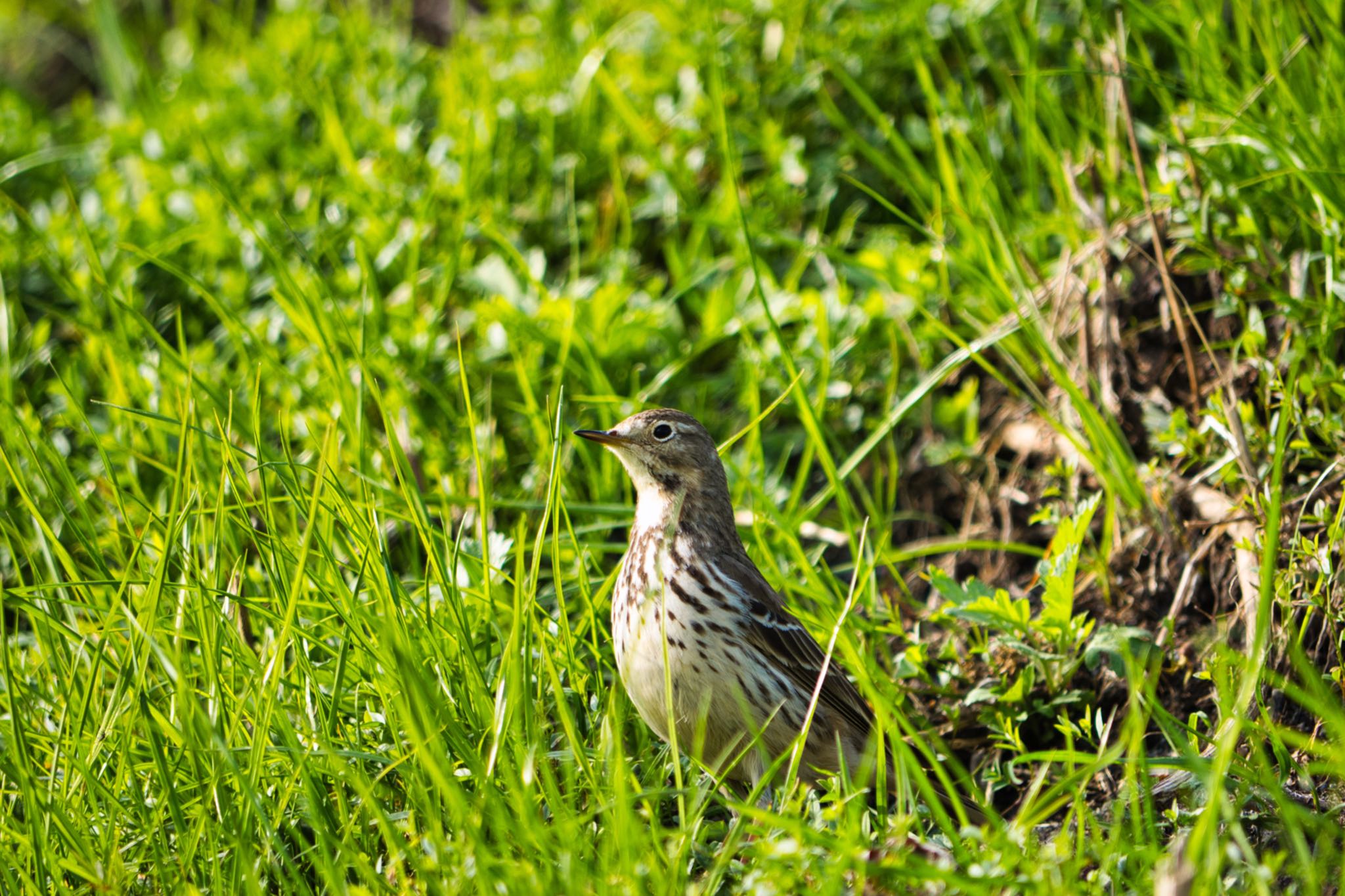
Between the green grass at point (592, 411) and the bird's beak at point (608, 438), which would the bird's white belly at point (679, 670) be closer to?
the green grass at point (592, 411)

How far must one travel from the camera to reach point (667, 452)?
387cm

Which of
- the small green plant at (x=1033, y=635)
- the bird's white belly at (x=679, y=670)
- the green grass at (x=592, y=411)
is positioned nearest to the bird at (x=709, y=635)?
the bird's white belly at (x=679, y=670)

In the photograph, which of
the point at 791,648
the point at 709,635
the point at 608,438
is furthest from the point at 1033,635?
the point at 608,438

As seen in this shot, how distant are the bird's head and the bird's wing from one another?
0.32 meters

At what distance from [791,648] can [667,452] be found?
0.75 m

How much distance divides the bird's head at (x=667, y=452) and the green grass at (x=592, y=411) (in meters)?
0.29

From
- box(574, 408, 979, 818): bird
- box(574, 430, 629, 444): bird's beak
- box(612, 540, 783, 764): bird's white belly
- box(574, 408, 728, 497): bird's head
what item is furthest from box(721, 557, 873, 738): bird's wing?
box(574, 430, 629, 444): bird's beak

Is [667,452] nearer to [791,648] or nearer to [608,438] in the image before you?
[608,438]

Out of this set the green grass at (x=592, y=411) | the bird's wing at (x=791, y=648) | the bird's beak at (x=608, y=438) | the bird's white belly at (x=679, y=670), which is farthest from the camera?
the bird's beak at (x=608, y=438)

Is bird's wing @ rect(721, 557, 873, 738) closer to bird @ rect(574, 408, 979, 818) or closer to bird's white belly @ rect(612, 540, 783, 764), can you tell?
bird @ rect(574, 408, 979, 818)

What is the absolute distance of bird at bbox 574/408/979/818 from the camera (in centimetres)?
335

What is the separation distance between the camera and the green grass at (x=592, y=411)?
9.30ft

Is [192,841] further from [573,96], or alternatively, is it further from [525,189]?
[573,96]

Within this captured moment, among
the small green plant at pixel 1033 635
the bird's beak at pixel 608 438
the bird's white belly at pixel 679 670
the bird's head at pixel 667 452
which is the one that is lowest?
the small green plant at pixel 1033 635
